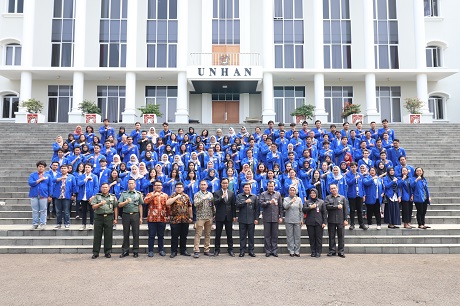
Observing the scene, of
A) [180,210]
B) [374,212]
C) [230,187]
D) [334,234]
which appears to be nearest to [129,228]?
[180,210]

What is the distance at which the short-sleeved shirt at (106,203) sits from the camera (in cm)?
877

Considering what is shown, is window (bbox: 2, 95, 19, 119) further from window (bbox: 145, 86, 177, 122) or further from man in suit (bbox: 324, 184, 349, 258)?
man in suit (bbox: 324, 184, 349, 258)

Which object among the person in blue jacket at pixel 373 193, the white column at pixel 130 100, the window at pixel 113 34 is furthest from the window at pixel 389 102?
the person in blue jacket at pixel 373 193

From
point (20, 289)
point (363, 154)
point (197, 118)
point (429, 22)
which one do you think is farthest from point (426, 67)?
point (20, 289)

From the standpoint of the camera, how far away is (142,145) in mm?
13195

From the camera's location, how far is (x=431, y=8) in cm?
2897

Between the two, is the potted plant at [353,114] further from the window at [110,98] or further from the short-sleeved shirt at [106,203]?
the short-sleeved shirt at [106,203]

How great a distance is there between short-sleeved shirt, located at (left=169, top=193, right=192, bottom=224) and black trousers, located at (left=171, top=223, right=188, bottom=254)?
14cm

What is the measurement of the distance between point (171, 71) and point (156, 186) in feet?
60.8

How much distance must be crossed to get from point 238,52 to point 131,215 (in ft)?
69.3

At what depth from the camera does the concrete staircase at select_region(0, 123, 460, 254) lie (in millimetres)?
9234

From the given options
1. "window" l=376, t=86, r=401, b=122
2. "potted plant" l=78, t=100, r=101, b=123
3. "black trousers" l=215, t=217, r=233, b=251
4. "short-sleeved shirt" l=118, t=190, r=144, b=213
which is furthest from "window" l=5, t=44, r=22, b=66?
"window" l=376, t=86, r=401, b=122

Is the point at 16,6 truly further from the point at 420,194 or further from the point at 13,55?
the point at 420,194

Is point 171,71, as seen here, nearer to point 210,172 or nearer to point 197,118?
point 197,118
